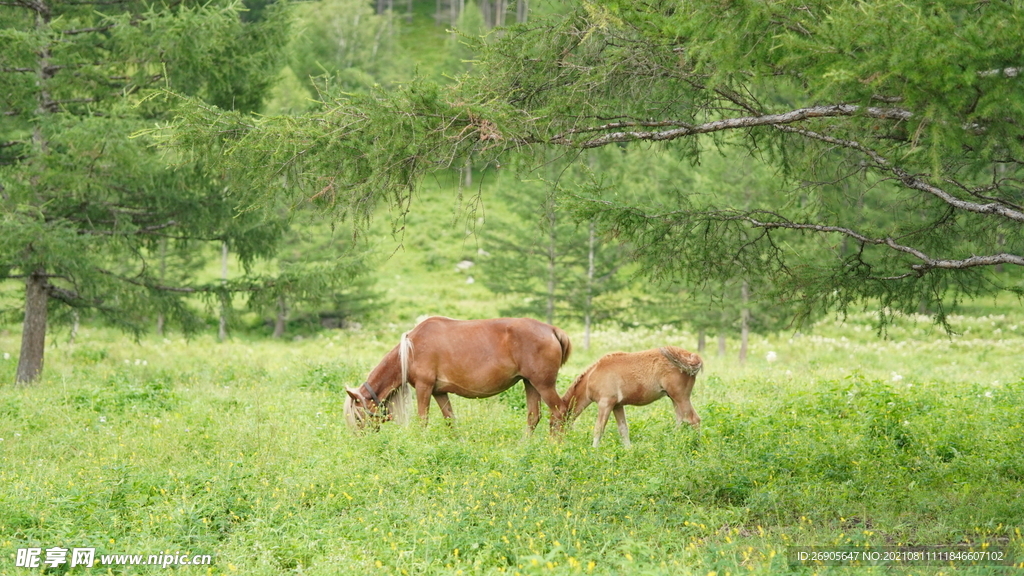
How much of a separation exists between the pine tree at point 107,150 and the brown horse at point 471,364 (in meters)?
5.98

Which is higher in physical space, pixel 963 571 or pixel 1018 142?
pixel 1018 142

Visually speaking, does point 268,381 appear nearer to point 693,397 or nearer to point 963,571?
point 693,397

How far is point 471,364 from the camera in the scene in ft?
34.8

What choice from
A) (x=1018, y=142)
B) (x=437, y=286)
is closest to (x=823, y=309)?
(x=1018, y=142)

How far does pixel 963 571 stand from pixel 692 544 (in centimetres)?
187

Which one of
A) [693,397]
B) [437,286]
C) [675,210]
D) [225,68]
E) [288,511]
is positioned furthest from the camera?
[437,286]

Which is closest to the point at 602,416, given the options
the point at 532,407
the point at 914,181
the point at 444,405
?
the point at 532,407

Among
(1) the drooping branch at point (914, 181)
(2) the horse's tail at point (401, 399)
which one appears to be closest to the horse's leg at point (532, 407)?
(2) the horse's tail at point (401, 399)

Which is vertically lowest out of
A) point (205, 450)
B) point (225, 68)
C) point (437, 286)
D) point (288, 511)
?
point (437, 286)

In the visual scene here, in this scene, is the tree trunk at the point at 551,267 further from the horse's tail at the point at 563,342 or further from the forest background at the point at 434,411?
the horse's tail at the point at 563,342

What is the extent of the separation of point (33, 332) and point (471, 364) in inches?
381

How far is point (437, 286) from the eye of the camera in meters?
39.2

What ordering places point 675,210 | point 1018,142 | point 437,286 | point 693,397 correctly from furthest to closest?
point 437,286, point 693,397, point 675,210, point 1018,142

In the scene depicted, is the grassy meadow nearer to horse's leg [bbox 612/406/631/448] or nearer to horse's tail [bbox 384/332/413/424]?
horse's leg [bbox 612/406/631/448]
